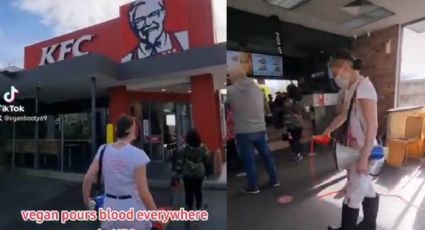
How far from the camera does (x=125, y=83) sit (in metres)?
1.15

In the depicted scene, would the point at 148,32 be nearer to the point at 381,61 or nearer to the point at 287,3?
the point at 287,3

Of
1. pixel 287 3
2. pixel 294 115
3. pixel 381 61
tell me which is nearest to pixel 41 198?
pixel 294 115

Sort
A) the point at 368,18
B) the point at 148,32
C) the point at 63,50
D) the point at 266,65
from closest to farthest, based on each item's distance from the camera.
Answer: the point at 266,65, the point at 368,18, the point at 148,32, the point at 63,50

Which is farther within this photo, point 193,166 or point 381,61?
point 193,166

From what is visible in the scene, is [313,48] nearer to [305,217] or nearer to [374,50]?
[374,50]

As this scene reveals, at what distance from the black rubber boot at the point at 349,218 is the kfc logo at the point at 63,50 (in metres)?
1.00

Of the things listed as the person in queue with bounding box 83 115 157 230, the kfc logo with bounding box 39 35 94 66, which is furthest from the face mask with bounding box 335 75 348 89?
the kfc logo with bounding box 39 35 94 66

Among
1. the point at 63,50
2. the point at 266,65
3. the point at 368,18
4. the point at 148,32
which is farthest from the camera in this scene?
the point at 63,50

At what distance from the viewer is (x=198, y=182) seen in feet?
3.99

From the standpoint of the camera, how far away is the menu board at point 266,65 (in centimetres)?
81

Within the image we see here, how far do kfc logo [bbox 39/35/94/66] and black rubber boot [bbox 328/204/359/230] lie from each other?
100cm

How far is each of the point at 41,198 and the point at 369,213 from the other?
113 centimetres

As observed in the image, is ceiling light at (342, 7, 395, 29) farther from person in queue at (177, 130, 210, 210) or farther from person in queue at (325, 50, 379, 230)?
person in queue at (177, 130, 210, 210)

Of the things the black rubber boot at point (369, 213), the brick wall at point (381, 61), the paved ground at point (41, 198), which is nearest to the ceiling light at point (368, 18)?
the brick wall at point (381, 61)
